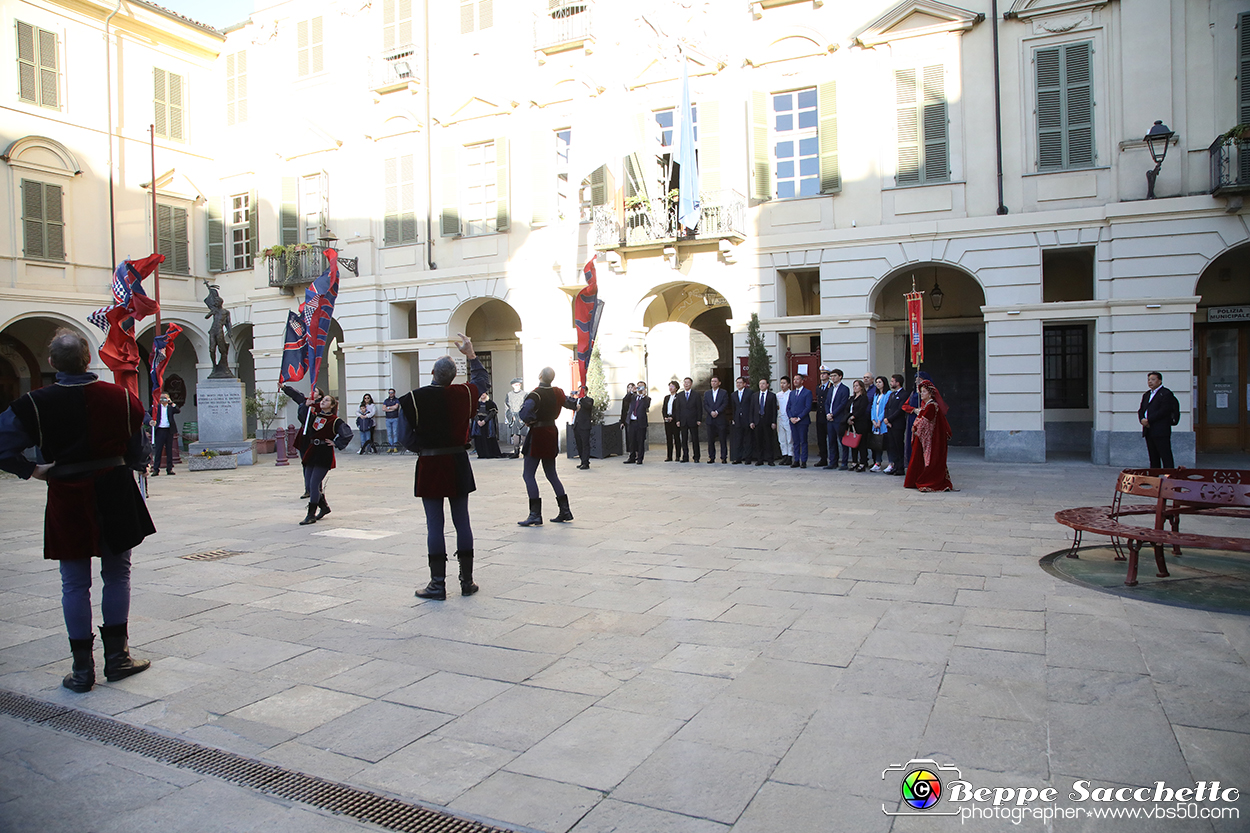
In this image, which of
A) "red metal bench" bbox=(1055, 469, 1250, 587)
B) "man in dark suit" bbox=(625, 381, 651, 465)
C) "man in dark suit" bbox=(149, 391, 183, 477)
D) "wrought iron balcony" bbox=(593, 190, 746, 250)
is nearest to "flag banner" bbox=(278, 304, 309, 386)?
"man in dark suit" bbox=(149, 391, 183, 477)

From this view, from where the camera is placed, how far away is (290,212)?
24.7 m

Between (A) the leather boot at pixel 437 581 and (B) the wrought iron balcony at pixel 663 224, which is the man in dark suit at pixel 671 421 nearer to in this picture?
(B) the wrought iron balcony at pixel 663 224

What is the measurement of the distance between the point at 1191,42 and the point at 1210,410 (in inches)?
297

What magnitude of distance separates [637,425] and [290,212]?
13528 millimetres

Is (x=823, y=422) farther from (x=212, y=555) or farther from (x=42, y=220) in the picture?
(x=42, y=220)

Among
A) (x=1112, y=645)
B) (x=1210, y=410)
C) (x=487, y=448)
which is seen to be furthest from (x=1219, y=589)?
(x=487, y=448)

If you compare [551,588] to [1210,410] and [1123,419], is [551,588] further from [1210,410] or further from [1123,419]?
[1210,410]

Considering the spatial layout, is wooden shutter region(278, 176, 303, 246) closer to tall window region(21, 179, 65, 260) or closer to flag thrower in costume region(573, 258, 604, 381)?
tall window region(21, 179, 65, 260)

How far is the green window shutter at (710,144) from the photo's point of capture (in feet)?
62.1

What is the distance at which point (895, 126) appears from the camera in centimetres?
1733

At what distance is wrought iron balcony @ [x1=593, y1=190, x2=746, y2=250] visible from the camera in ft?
60.3

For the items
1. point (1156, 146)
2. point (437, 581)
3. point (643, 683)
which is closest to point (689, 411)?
point (1156, 146)

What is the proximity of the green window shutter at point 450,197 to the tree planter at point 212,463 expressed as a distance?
7.81m

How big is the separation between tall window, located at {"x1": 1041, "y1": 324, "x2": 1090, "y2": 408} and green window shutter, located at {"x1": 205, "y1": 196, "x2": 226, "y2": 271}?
23359mm
